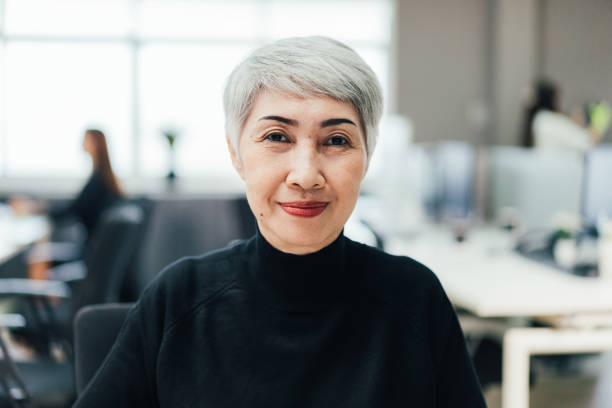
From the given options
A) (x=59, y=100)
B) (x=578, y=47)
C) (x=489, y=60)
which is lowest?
(x=59, y=100)

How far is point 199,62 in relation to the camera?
6.27 m

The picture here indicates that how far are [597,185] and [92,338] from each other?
199 centimetres

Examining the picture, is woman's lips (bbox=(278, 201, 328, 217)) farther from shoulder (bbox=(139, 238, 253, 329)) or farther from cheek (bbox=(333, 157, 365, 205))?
shoulder (bbox=(139, 238, 253, 329))

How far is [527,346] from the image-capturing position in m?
1.69

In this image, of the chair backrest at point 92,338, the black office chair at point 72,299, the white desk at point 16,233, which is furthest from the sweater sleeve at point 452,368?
the white desk at point 16,233

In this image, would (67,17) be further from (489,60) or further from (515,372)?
(515,372)

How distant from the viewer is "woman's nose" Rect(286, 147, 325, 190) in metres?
0.80

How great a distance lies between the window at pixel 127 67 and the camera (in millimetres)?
6117

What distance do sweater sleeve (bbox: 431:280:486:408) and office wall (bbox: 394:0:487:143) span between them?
221 inches

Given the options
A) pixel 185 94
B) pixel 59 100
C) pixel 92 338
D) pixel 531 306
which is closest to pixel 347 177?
pixel 92 338

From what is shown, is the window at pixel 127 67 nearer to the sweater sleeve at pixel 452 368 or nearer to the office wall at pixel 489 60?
the office wall at pixel 489 60

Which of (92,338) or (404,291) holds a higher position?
(404,291)

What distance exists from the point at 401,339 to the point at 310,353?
0.14m

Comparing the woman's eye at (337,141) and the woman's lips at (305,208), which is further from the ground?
the woman's eye at (337,141)
